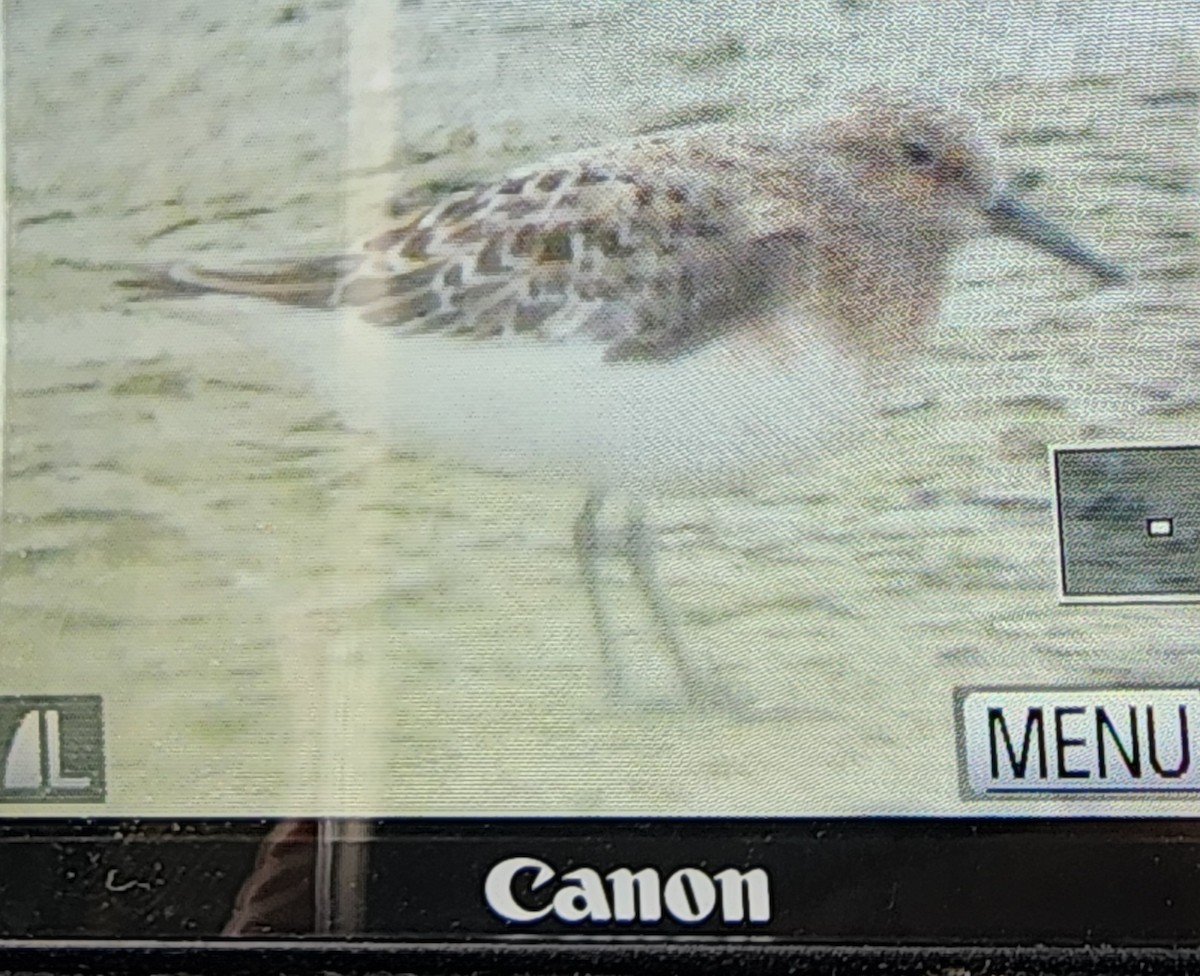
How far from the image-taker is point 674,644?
0.65m

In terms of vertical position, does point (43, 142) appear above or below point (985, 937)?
above

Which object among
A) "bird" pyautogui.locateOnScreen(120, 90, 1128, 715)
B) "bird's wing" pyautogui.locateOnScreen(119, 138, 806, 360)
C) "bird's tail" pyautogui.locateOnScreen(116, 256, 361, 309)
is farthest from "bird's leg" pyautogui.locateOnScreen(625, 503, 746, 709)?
"bird's tail" pyautogui.locateOnScreen(116, 256, 361, 309)

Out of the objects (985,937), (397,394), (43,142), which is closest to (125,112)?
(43,142)

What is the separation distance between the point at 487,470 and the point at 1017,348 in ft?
0.91

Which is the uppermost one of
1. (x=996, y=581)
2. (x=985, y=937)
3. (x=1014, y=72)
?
(x=1014, y=72)

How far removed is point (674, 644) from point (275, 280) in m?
0.28

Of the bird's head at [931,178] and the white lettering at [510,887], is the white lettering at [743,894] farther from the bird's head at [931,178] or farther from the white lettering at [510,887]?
the bird's head at [931,178]

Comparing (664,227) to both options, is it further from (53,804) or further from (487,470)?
(53,804)

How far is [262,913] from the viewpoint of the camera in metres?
0.66

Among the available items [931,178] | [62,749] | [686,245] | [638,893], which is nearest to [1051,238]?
[931,178]

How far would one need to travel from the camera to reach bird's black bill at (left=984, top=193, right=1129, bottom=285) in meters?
0.65

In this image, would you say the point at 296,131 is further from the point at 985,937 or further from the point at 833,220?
the point at 985,937

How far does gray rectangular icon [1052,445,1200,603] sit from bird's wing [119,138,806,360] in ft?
0.61

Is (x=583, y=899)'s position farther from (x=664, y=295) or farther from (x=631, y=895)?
(x=664, y=295)
